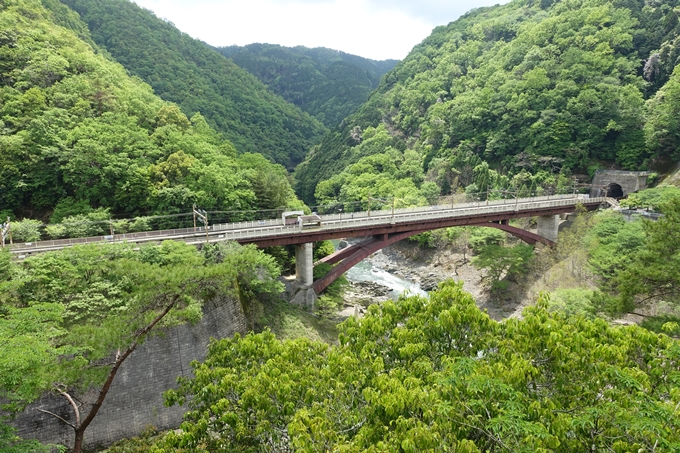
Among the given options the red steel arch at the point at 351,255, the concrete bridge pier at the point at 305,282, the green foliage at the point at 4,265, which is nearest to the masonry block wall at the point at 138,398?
the green foliage at the point at 4,265

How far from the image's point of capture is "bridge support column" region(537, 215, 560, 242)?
133 ft

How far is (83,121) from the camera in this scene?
32.4 meters

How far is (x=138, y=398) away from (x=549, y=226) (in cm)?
4062

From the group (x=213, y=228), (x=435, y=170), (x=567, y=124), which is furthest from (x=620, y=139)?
(x=213, y=228)

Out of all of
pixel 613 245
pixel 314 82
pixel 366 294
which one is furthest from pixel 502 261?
Result: pixel 314 82

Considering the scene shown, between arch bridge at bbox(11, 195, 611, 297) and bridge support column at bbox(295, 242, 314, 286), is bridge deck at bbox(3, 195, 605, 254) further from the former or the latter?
bridge support column at bbox(295, 242, 314, 286)

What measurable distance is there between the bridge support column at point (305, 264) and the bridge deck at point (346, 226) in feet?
2.74

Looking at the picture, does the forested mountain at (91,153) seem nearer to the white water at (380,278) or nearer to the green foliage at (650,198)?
the white water at (380,278)

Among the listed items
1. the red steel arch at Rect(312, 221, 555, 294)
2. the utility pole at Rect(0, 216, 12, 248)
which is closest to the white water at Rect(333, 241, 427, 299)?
the red steel arch at Rect(312, 221, 555, 294)

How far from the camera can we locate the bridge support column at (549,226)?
40450 mm

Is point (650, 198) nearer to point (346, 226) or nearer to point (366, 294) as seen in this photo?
point (366, 294)

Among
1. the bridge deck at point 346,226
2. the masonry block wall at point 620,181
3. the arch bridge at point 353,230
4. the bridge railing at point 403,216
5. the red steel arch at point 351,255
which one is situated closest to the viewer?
the bridge deck at point 346,226

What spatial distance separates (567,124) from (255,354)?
176 ft

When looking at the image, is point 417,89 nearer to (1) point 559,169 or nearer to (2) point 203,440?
(1) point 559,169
